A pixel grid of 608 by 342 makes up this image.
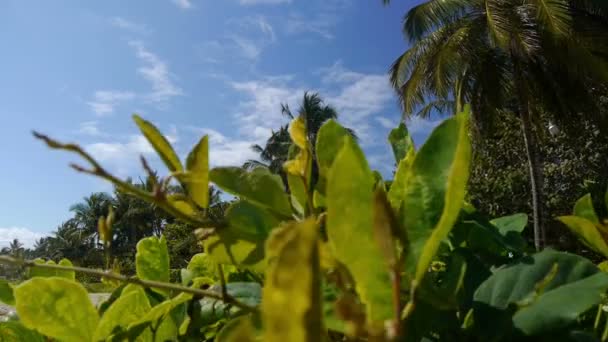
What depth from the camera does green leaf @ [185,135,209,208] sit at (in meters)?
0.26

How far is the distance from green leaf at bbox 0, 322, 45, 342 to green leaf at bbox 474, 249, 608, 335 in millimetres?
324

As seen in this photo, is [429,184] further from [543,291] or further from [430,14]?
[430,14]

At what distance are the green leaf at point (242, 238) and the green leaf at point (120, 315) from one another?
0.08m

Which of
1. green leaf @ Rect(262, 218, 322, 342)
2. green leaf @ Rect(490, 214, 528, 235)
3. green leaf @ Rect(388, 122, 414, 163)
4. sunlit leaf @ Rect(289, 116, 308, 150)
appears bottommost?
green leaf @ Rect(262, 218, 322, 342)

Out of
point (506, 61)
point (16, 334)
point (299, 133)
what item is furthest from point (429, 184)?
point (506, 61)

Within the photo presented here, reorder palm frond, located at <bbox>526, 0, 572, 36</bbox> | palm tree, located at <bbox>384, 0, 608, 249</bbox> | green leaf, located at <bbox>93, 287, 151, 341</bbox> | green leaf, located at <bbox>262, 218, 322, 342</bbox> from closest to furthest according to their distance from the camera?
1. green leaf, located at <bbox>262, 218, 322, 342</bbox>
2. green leaf, located at <bbox>93, 287, 151, 341</bbox>
3. palm frond, located at <bbox>526, 0, 572, 36</bbox>
4. palm tree, located at <bbox>384, 0, 608, 249</bbox>

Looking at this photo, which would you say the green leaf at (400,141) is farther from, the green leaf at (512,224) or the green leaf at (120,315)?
the green leaf at (120,315)

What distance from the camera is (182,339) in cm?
39

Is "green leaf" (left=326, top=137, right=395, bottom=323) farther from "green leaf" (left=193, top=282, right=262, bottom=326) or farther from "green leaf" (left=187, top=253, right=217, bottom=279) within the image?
"green leaf" (left=187, top=253, right=217, bottom=279)

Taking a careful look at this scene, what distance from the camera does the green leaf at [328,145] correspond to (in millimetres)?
332

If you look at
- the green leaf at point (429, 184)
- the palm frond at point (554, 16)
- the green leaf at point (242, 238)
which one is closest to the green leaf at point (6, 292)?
the green leaf at point (242, 238)

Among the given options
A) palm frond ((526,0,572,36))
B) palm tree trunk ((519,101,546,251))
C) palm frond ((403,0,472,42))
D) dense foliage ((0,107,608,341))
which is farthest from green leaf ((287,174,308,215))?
palm frond ((403,0,472,42))

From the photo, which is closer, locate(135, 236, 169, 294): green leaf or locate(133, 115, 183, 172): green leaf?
Result: locate(133, 115, 183, 172): green leaf

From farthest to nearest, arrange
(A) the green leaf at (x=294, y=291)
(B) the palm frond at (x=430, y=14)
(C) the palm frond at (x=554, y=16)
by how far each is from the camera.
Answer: (B) the palm frond at (x=430, y=14) → (C) the palm frond at (x=554, y=16) → (A) the green leaf at (x=294, y=291)
